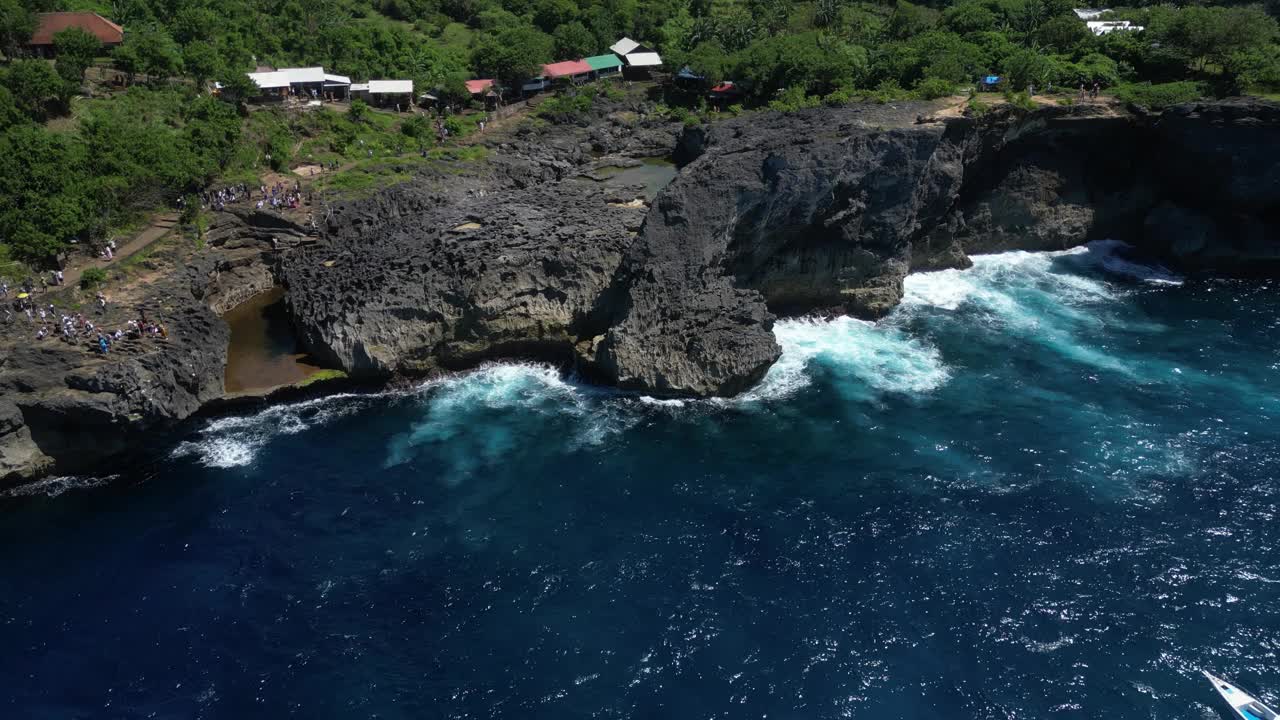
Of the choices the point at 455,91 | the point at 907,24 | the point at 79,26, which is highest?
the point at 79,26

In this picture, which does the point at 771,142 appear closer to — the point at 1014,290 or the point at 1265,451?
the point at 1014,290

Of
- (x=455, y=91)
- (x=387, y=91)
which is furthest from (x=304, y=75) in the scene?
(x=455, y=91)

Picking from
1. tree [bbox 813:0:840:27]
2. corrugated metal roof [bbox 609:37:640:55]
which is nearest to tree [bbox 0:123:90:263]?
corrugated metal roof [bbox 609:37:640:55]

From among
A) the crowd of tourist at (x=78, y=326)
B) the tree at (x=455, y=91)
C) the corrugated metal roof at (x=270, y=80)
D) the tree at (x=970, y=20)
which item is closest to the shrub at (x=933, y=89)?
the tree at (x=970, y=20)

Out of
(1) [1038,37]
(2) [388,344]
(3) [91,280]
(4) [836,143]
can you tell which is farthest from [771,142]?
(3) [91,280]

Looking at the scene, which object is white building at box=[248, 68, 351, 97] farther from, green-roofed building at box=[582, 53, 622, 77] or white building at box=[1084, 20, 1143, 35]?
white building at box=[1084, 20, 1143, 35]

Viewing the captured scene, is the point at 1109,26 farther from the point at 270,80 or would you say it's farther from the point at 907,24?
the point at 270,80

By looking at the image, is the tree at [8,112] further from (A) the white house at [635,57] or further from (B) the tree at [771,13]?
(B) the tree at [771,13]
